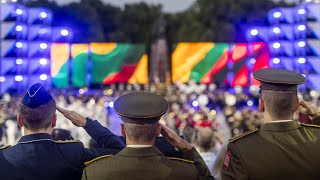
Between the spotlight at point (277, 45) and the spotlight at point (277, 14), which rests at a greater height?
the spotlight at point (277, 14)

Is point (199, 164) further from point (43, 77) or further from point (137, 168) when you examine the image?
point (43, 77)

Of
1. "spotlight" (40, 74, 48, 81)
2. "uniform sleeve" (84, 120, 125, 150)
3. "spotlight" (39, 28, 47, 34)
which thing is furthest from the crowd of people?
"uniform sleeve" (84, 120, 125, 150)

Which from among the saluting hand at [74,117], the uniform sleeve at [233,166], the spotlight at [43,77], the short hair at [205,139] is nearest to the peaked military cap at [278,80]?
the uniform sleeve at [233,166]

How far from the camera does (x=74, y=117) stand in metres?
2.75

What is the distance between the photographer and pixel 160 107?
8.32ft

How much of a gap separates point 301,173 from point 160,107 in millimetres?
740

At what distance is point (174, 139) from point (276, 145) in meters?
0.49

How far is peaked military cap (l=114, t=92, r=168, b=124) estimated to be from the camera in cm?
246

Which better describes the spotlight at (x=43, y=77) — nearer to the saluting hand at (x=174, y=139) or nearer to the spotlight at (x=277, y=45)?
the spotlight at (x=277, y=45)

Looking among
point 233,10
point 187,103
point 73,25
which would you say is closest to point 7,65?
point 187,103

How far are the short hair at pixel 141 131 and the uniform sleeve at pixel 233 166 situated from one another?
405mm

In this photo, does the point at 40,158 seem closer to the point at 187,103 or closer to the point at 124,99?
the point at 124,99

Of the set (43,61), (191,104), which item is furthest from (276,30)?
(43,61)

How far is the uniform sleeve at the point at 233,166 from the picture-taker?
2.54 meters
